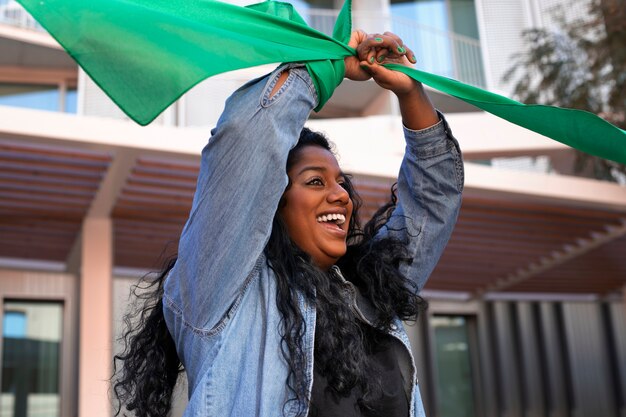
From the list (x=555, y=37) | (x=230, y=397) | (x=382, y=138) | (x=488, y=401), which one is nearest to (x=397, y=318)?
(x=230, y=397)

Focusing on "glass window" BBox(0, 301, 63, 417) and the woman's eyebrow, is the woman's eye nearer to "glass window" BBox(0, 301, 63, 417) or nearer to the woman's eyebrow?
the woman's eyebrow

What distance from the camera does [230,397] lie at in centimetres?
201

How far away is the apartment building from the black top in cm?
177

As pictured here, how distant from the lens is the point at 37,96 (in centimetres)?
1338

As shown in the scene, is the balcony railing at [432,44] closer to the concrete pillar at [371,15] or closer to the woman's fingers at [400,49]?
the concrete pillar at [371,15]

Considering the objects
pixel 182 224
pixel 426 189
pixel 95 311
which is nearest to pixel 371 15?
pixel 182 224

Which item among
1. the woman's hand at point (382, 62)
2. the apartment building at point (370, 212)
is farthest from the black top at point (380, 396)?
the apartment building at point (370, 212)

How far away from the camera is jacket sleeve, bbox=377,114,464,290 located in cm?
256

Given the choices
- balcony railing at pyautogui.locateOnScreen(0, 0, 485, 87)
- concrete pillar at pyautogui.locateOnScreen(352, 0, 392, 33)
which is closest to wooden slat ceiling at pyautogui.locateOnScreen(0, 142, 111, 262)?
balcony railing at pyautogui.locateOnScreen(0, 0, 485, 87)

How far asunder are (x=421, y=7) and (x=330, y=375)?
14.8 m

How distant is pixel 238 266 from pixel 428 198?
2.57 ft

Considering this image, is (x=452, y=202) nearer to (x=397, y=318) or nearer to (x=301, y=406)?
(x=397, y=318)

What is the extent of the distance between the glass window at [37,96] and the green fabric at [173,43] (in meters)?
11.7

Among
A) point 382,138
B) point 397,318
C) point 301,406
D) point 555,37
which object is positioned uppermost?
point 555,37
